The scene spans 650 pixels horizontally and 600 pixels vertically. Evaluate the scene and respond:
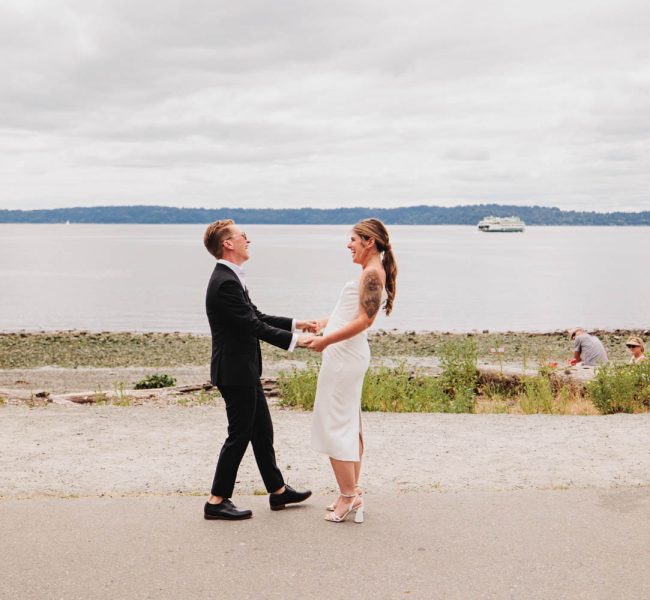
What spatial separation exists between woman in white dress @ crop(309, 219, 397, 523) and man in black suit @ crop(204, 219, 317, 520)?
306mm

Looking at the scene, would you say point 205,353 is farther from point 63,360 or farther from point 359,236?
point 359,236

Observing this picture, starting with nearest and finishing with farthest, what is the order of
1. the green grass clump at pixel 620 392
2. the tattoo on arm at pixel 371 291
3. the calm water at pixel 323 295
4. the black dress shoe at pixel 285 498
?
the tattoo on arm at pixel 371 291 → the black dress shoe at pixel 285 498 → the green grass clump at pixel 620 392 → the calm water at pixel 323 295

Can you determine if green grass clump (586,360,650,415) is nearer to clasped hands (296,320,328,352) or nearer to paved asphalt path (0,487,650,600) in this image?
paved asphalt path (0,487,650,600)

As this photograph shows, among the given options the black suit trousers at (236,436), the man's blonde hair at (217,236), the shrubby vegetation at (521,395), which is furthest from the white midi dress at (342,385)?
the shrubby vegetation at (521,395)

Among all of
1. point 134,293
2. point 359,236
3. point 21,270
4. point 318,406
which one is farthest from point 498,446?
point 21,270

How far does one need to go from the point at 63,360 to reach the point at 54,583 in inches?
953

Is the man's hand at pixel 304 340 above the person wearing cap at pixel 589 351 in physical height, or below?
above

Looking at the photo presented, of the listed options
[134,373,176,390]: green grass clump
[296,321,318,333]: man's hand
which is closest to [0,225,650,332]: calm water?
[134,373,176,390]: green grass clump

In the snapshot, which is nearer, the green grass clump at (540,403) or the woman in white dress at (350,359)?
the woman in white dress at (350,359)

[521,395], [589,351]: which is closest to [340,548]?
→ [521,395]

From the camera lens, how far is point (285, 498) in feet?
18.5

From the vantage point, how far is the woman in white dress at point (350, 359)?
5.34m

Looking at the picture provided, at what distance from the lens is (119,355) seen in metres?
28.7

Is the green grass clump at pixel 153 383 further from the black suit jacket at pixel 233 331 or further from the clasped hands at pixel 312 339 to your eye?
the black suit jacket at pixel 233 331
